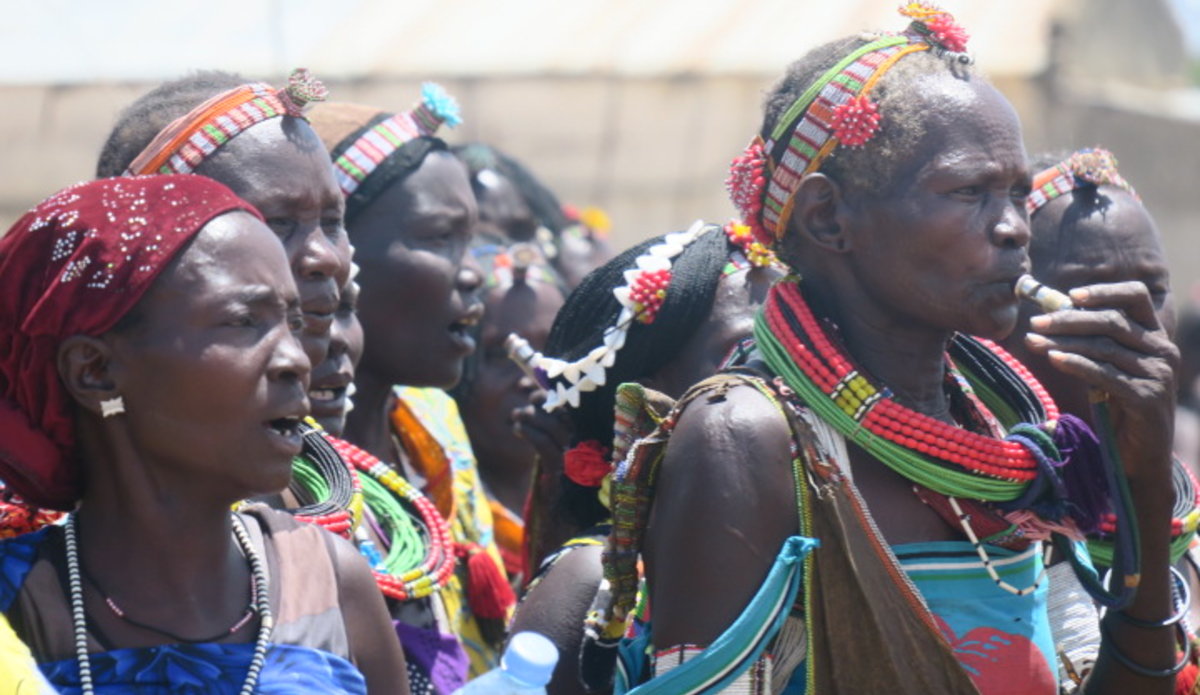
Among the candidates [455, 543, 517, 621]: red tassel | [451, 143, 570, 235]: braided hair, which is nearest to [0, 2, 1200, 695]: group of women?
[455, 543, 517, 621]: red tassel

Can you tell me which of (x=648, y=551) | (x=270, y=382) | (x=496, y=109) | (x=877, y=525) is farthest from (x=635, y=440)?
(x=496, y=109)

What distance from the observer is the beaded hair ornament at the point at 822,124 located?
136 inches

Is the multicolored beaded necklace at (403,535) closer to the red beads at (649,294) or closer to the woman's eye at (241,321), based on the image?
the red beads at (649,294)

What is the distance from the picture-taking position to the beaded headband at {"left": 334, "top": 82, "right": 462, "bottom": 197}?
5.05 metres

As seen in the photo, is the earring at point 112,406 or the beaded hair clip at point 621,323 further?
the beaded hair clip at point 621,323

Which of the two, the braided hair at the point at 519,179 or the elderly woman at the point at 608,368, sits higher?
the elderly woman at the point at 608,368

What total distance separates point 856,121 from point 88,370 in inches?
59.5

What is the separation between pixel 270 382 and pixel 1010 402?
168 cm

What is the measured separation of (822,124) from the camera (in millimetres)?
3504

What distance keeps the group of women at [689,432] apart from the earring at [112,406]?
0.05ft

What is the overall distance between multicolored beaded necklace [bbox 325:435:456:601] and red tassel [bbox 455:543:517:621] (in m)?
0.42

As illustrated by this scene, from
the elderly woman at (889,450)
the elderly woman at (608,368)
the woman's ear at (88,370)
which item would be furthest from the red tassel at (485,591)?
the woman's ear at (88,370)

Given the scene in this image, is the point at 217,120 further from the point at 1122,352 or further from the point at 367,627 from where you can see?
the point at 1122,352

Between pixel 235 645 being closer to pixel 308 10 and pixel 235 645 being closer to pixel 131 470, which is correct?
pixel 131 470
